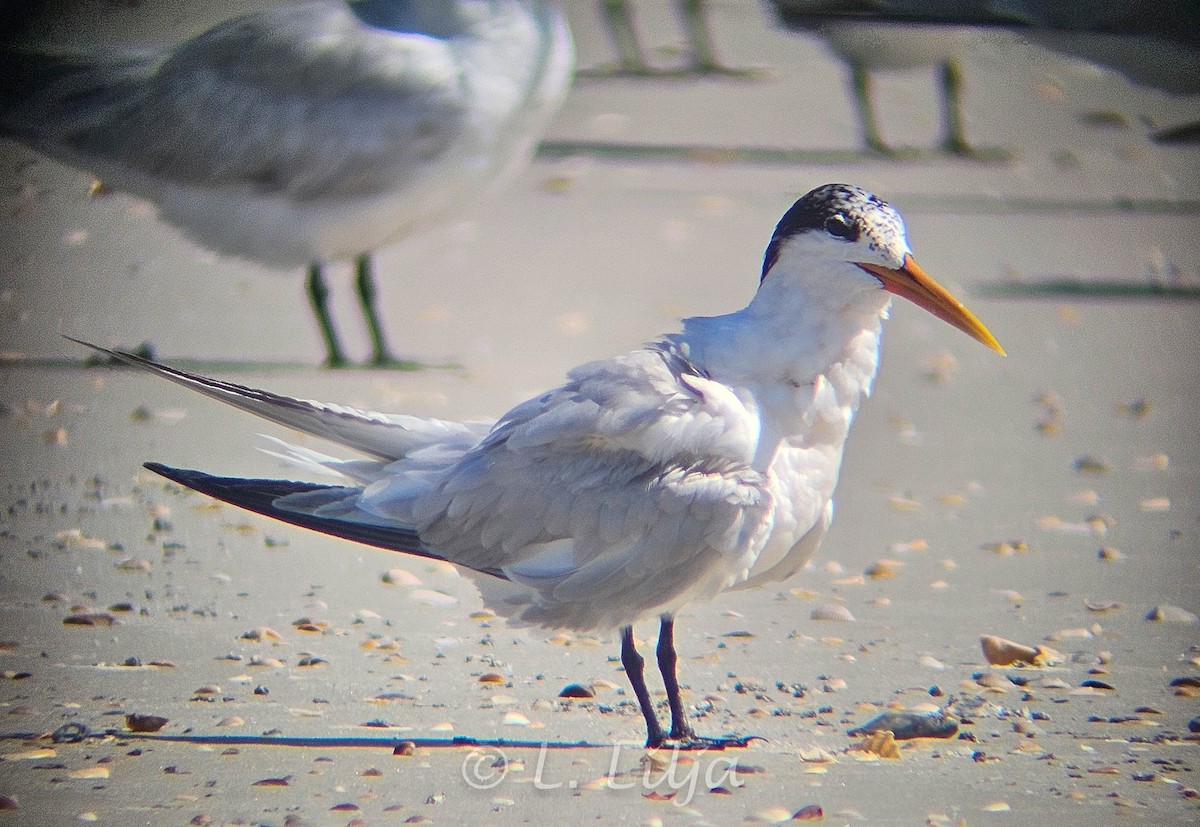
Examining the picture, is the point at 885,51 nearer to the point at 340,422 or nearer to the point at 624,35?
the point at 624,35

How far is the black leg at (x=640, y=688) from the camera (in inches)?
121

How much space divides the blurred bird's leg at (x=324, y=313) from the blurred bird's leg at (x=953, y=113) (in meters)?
4.07

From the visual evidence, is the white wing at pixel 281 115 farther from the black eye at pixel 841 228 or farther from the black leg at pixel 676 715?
Answer: the black leg at pixel 676 715

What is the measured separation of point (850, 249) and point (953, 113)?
5.54m

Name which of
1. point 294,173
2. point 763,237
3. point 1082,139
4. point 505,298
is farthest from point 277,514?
point 1082,139

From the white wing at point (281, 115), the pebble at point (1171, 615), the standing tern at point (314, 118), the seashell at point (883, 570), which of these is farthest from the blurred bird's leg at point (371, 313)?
the pebble at point (1171, 615)

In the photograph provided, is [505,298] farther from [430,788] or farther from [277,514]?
[430,788]

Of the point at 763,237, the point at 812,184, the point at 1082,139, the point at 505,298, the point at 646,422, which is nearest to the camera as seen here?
the point at 646,422

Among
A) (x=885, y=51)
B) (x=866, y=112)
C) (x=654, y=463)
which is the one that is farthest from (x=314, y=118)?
(x=866, y=112)

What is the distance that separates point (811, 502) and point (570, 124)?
19.9ft

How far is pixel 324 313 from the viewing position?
18.1 ft

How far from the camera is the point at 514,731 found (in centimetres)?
314

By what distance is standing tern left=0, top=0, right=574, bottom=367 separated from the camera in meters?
5.32

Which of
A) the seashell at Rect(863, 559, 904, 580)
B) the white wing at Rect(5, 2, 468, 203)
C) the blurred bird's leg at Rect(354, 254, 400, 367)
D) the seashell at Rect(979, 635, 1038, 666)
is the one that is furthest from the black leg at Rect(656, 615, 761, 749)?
the white wing at Rect(5, 2, 468, 203)
